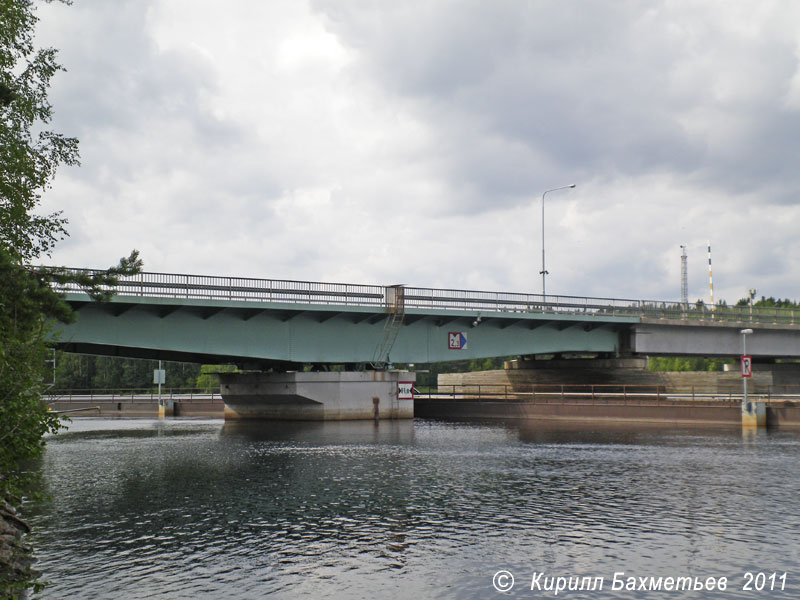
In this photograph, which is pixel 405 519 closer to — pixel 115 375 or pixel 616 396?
pixel 616 396

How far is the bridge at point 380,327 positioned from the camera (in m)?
45.8

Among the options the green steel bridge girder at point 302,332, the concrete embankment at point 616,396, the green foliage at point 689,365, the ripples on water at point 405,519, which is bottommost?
the ripples on water at point 405,519

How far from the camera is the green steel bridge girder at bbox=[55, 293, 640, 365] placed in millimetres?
45125

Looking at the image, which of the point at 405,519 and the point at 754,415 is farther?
the point at 754,415

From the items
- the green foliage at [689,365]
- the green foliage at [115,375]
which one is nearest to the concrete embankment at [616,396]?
the green foliage at [115,375]

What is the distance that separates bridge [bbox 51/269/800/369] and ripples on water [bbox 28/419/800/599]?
12.1 meters

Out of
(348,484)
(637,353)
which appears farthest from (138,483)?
(637,353)

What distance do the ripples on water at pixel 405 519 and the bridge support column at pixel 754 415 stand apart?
12317 mm

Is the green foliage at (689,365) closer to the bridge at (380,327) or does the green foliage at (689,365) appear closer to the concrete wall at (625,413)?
the bridge at (380,327)

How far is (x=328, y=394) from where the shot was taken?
180 feet

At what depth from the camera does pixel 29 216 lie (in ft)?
72.3

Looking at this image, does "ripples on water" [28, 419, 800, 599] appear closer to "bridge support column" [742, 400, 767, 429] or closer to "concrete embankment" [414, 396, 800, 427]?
"bridge support column" [742, 400, 767, 429]

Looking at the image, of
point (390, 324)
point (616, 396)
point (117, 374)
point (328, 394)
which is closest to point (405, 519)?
point (328, 394)

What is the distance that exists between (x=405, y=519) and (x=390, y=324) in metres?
36.7
